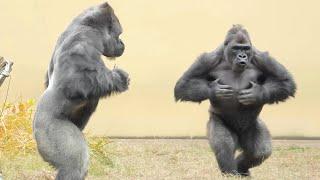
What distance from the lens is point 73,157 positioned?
5.18 meters

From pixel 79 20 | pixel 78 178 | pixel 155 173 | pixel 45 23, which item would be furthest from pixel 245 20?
pixel 78 178

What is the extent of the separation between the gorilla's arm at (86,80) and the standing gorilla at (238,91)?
1478 millimetres

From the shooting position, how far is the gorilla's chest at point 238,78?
6652mm

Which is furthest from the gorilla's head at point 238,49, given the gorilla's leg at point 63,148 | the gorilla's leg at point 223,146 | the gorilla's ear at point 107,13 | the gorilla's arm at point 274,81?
the gorilla's leg at point 63,148

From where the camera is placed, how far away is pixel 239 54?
6484 mm

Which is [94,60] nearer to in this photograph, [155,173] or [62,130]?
[62,130]

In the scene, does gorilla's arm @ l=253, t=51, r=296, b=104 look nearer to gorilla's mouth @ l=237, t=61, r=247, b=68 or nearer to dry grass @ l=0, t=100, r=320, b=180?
gorilla's mouth @ l=237, t=61, r=247, b=68

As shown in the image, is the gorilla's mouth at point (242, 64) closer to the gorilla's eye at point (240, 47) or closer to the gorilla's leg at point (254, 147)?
the gorilla's eye at point (240, 47)

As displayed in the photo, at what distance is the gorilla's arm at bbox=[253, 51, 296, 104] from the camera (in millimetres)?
6582

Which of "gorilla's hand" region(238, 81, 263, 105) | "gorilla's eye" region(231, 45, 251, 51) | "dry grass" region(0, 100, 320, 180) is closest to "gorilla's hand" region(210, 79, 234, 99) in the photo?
"gorilla's hand" region(238, 81, 263, 105)

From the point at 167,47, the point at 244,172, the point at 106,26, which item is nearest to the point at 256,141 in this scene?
the point at 244,172

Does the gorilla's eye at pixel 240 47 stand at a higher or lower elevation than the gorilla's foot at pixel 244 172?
higher

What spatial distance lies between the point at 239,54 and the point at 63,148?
6.47ft

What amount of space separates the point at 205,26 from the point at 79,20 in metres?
4.10
